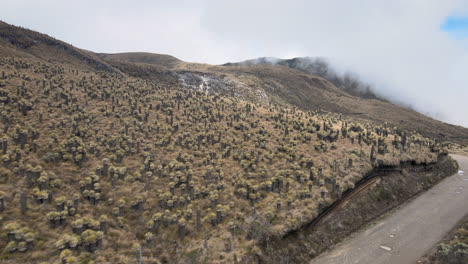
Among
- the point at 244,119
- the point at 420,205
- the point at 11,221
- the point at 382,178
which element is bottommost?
the point at 11,221

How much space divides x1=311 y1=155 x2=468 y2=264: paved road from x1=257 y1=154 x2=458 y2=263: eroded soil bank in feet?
3.16

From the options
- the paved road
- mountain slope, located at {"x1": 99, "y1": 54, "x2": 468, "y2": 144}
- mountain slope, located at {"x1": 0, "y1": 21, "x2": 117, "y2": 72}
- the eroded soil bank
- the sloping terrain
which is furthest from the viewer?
mountain slope, located at {"x1": 99, "y1": 54, "x2": 468, "y2": 144}

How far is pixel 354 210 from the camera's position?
27125mm

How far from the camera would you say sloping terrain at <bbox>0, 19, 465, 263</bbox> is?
20406 mm

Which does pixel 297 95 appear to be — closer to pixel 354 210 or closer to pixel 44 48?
pixel 44 48

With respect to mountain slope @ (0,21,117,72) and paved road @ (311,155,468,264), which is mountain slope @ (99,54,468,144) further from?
paved road @ (311,155,468,264)

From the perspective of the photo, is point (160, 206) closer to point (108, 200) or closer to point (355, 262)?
point (108, 200)

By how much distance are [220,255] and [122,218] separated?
990 cm

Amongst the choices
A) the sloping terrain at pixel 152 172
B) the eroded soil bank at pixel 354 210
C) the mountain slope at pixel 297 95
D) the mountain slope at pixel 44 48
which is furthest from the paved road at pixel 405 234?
the mountain slope at pixel 44 48

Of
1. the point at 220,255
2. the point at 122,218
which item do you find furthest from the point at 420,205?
the point at 122,218

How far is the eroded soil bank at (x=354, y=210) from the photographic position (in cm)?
2145

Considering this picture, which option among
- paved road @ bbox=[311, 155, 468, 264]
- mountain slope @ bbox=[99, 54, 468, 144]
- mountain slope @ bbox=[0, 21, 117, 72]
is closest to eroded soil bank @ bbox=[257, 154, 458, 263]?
paved road @ bbox=[311, 155, 468, 264]

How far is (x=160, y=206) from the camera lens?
25.3 m

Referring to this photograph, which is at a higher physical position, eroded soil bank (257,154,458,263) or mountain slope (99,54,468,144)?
mountain slope (99,54,468,144)
